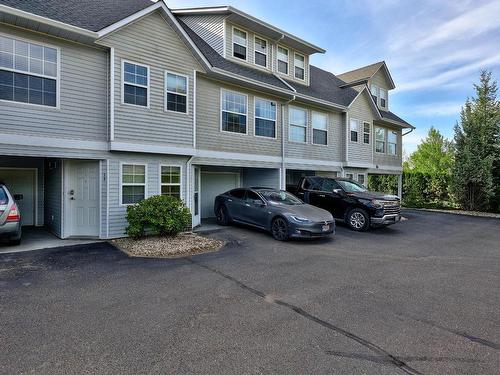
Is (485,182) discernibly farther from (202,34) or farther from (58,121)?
(58,121)

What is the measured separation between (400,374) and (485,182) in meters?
18.6

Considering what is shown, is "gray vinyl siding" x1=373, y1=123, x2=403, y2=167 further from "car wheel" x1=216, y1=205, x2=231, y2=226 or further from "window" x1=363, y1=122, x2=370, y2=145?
"car wheel" x1=216, y1=205, x2=231, y2=226

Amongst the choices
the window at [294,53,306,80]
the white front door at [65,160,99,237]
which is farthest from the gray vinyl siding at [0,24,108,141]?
the window at [294,53,306,80]

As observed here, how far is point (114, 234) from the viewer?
895 centimetres

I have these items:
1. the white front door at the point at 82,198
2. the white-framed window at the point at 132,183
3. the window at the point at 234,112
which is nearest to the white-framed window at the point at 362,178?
the window at the point at 234,112

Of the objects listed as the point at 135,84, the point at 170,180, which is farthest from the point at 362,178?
the point at 135,84

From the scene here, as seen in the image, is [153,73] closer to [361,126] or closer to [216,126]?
[216,126]

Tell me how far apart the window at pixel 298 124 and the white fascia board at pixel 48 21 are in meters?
8.81

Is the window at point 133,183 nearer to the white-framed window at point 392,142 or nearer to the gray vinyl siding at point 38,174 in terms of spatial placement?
the gray vinyl siding at point 38,174

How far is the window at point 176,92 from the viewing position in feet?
32.5

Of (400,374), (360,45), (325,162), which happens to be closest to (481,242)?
(325,162)

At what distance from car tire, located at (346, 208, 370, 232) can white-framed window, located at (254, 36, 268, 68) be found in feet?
26.2

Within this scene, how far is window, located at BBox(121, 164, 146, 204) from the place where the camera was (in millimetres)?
9156

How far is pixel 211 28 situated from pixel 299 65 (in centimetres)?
513
